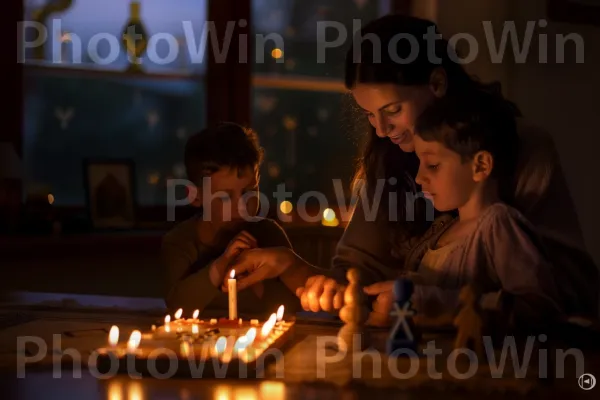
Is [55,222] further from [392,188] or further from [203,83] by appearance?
[392,188]

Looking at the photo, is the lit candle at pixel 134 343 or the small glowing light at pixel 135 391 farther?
the lit candle at pixel 134 343

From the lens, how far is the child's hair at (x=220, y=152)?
2049mm

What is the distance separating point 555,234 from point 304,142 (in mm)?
1915

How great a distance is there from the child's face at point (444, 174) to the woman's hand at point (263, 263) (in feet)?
1.27

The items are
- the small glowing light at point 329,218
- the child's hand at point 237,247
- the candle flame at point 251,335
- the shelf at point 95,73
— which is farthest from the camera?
the small glowing light at point 329,218

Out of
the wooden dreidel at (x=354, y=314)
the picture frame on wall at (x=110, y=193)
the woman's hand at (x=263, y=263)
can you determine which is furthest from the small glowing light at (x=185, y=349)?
the picture frame on wall at (x=110, y=193)

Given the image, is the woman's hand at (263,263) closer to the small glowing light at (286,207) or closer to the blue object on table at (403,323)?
the blue object on table at (403,323)

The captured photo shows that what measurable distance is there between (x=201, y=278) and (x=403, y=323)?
744mm

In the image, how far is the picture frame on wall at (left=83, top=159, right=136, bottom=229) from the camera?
113 inches

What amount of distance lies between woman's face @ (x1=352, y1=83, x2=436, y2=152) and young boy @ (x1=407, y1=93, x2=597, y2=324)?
131 mm

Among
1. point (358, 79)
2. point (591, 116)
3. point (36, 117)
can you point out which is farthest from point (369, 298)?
point (591, 116)

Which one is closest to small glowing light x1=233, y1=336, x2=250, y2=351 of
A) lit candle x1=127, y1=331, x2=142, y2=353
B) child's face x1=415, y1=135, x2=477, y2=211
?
lit candle x1=127, y1=331, x2=142, y2=353

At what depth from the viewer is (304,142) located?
3350mm

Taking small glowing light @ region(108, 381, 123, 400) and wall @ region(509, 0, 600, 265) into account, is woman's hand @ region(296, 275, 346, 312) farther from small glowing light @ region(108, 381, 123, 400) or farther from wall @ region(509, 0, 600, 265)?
wall @ region(509, 0, 600, 265)
